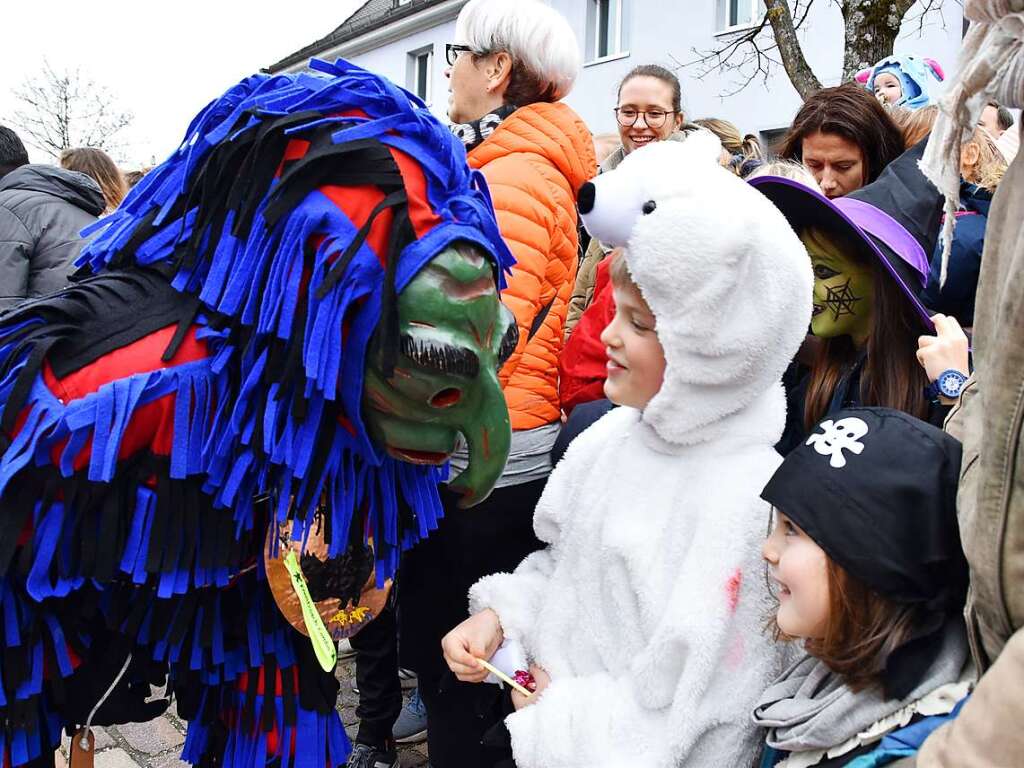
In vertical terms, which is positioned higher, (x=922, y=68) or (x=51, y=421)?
(x=922, y=68)

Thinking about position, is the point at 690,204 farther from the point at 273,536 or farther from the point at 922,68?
the point at 922,68

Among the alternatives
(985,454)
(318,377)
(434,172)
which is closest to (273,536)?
(318,377)

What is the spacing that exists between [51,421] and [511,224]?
1.01 meters

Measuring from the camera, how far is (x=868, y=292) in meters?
1.81

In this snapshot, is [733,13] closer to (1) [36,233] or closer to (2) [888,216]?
(1) [36,233]

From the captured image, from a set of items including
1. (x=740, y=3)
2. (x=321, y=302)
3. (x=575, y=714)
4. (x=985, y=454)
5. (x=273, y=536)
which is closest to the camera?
(x=985, y=454)

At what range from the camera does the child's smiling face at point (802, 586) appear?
1118 mm

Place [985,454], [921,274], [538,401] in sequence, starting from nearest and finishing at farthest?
[985,454] → [921,274] → [538,401]

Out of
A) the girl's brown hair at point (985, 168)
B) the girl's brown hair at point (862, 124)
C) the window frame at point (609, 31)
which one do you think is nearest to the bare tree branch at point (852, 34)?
the girl's brown hair at point (862, 124)

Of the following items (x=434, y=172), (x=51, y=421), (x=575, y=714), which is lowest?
(x=575, y=714)

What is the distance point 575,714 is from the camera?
133 centimetres

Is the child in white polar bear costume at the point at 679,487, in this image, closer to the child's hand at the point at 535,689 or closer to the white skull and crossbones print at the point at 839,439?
the child's hand at the point at 535,689

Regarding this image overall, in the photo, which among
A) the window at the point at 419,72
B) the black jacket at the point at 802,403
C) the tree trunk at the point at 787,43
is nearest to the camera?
the black jacket at the point at 802,403

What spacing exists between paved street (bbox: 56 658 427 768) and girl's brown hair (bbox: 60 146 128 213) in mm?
2550
